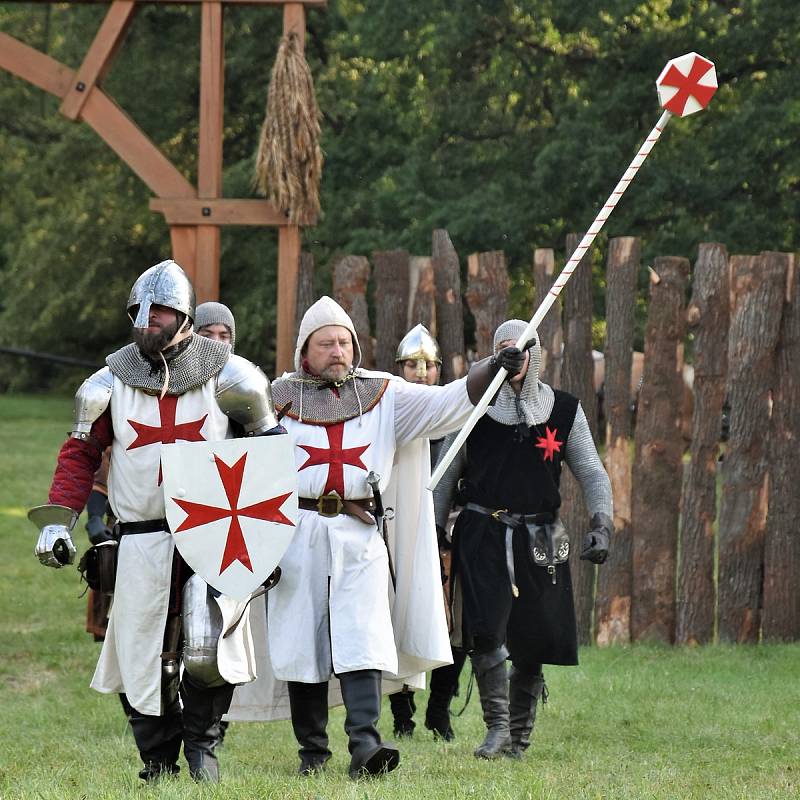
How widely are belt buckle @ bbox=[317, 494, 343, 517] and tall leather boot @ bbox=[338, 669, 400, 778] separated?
0.54m

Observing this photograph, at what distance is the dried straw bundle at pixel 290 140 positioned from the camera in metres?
8.42

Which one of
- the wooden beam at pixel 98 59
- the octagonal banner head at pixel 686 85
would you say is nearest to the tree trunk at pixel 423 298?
the wooden beam at pixel 98 59

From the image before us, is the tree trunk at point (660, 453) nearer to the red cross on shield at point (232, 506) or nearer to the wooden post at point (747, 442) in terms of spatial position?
the wooden post at point (747, 442)

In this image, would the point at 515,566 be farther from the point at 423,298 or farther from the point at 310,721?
the point at 423,298

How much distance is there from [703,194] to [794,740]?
11.6 meters

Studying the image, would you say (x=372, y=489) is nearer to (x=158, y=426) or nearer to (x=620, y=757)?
(x=158, y=426)

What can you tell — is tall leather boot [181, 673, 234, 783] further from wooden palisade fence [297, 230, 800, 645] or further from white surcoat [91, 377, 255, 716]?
wooden palisade fence [297, 230, 800, 645]

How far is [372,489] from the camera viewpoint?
207 inches

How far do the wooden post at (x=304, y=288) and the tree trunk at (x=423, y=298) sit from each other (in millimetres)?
570

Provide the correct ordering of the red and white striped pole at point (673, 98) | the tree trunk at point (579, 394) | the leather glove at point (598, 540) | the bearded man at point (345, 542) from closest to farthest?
the bearded man at point (345, 542)
the red and white striped pole at point (673, 98)
the leather glove at point (598, 540)
the tree trunk at point (579, 394)

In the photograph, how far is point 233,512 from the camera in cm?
487

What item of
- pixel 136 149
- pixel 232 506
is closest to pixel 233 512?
pixel 232 506

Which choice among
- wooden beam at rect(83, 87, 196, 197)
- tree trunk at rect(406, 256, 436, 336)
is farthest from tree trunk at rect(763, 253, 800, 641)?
wooden beam at rect(83, 87, 196, 197)

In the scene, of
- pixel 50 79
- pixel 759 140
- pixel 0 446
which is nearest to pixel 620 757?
pixel 50 79
